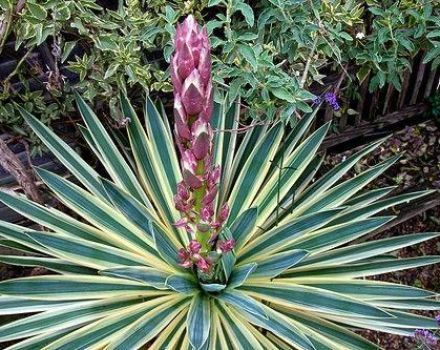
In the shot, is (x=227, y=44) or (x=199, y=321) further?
(x=227, y=44)

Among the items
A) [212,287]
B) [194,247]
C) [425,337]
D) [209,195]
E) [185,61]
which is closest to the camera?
[185,61]

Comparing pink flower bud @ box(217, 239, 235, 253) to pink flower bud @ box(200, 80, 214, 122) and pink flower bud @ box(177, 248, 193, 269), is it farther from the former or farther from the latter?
pink flower bud @ box(200, 80, 214, 122)

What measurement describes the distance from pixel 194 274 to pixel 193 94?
0.86 metres

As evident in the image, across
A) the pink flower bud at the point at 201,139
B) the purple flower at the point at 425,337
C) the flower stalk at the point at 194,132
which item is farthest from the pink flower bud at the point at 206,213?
the purple flower at the point at 425,337

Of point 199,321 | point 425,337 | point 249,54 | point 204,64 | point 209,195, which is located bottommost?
point 425,337

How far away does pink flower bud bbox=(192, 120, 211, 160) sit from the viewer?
1468 millimetres

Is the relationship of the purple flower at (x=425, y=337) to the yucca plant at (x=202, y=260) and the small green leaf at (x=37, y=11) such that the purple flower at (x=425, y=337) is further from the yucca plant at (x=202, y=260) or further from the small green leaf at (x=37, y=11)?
the small green leaf at (x=37, y=11)

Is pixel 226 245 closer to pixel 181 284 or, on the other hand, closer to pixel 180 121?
pixel 181 284

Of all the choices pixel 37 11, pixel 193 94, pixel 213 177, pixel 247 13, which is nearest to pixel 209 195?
pixel 213 177

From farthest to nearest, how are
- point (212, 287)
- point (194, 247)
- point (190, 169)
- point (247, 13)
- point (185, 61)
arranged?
point (247, 13) < point (212, 287) < point (194, 247) < point (190, 169) < point (185, 61)

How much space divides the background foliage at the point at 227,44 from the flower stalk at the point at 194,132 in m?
0.59

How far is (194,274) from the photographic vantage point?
209 centimetres

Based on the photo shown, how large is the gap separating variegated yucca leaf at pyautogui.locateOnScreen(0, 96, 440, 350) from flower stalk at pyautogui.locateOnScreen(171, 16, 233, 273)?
15 cm

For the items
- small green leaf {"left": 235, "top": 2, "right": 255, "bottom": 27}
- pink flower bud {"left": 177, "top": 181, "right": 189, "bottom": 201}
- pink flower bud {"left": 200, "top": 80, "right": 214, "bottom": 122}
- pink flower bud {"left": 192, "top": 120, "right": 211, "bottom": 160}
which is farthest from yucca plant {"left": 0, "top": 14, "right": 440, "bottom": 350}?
small green leaf {"left": 235, "top": 2, "right": 255, "bottom": 27}
